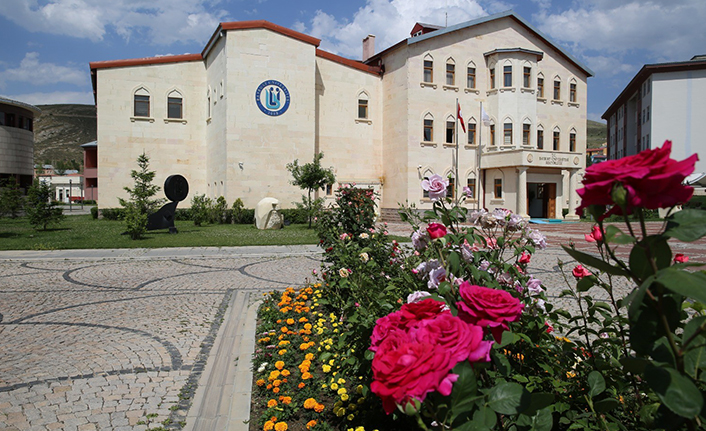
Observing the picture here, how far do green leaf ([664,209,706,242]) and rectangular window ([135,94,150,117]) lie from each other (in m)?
32.9

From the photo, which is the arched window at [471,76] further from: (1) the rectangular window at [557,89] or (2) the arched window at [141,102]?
(2) the arched window at [141,102]

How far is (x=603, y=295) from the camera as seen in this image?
7855 mm

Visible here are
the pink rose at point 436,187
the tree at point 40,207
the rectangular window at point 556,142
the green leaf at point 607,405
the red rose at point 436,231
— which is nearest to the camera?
the green leaf at point 607,405

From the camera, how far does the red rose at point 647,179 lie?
3.70 ft

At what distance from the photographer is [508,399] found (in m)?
1.51

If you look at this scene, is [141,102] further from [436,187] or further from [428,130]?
[436,187]

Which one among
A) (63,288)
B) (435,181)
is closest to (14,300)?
(63,288)

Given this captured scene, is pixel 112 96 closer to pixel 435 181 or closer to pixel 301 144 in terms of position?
pixel 301 144

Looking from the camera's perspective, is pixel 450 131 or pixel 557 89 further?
pixel 557 89

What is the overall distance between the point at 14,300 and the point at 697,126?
5172 cm

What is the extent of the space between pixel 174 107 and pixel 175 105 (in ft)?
0.50

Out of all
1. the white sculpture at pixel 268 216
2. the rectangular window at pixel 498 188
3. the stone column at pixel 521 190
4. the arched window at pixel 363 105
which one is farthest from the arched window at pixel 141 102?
the stone column at pixel 521 190

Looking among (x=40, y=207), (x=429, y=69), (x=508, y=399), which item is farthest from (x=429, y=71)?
(x=508, y=399)

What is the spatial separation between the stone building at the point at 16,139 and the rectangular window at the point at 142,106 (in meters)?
17.6
